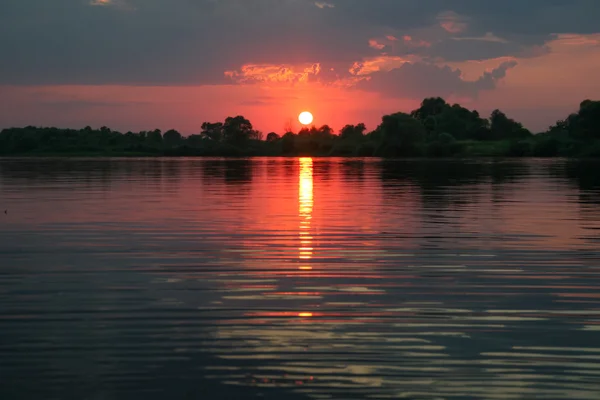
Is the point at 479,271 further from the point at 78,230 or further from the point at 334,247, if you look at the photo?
the point at 78,230

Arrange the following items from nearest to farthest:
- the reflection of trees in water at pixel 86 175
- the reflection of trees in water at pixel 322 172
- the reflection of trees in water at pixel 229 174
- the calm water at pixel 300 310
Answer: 1. the calm water at pixel 300 310
2. the reflection of trees in water at pixel 86 175
3. the reflection of trees in water at pixel 229 174
4. the reflection of trees in water at pixel 322 172

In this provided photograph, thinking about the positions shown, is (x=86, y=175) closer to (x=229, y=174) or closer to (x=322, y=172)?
(x=229, y=174)

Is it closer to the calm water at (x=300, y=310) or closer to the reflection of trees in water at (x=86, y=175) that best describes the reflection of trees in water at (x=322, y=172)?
the reflection of trees in water at (x=86, y=175)

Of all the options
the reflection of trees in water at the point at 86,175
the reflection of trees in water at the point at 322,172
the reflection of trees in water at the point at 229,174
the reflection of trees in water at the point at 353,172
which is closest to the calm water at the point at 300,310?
the reflection of trees in water at the point at 86,175

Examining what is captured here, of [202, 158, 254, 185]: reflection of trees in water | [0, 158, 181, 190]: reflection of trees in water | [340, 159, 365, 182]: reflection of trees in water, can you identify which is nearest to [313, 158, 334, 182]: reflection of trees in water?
[340, 159, 365, 182]: reflection of trees in water

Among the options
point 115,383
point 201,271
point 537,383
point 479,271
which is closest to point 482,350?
point 537,383

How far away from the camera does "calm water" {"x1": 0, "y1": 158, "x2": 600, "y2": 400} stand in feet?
34.4

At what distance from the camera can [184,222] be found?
104ft

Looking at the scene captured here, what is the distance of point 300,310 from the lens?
1474cm

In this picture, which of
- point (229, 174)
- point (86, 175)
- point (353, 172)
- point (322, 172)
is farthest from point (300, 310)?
point (322, 172)

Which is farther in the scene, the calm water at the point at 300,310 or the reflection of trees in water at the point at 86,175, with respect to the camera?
the reflection of trees in water at the point at 86,175

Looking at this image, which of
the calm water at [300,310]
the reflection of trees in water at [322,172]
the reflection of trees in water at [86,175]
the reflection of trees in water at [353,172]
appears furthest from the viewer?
the reflection of trees in water at [353,172]

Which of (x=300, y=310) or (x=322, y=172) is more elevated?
(x=300, y=310)

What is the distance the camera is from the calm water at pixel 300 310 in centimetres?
1048
